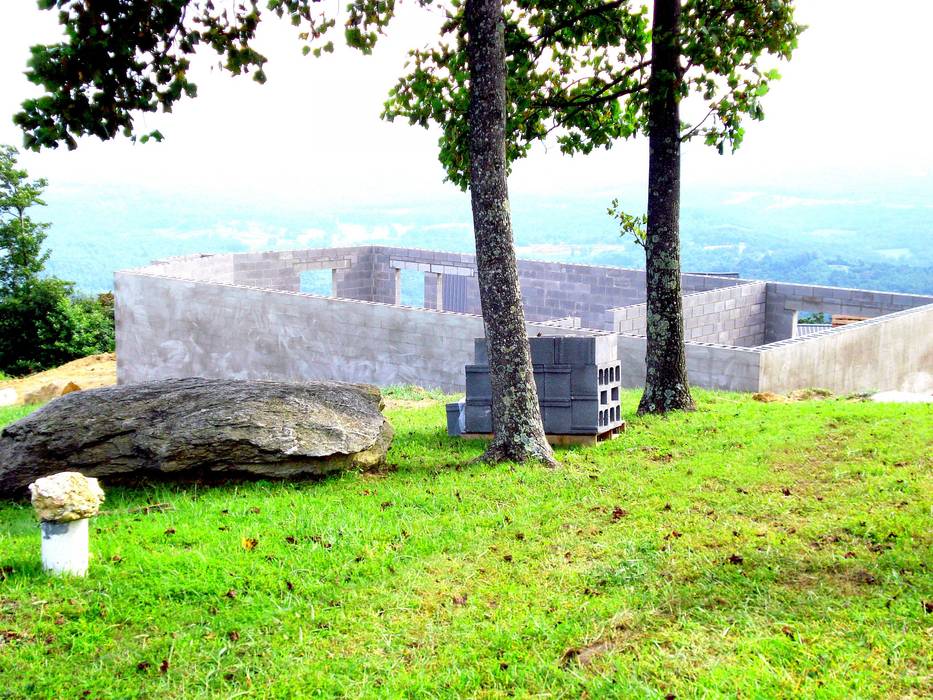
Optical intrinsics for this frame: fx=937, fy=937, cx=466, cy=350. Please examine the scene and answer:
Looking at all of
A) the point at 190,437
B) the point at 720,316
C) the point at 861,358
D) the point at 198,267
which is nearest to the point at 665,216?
the point at 190,437

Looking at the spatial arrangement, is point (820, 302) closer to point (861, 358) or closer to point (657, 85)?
point (861, 358)

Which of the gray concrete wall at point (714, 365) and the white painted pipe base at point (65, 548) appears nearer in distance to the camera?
the white painted pipe base at point (65, 548)

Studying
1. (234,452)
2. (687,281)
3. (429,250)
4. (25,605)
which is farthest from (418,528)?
(429,250)

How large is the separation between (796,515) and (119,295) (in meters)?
22.1

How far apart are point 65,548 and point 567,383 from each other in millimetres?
5732

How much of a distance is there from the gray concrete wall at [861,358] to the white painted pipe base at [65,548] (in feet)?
35.8

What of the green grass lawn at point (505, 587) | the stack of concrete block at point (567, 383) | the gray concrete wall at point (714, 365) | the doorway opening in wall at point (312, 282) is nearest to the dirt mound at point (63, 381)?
the doorway opening in wall at point (312, 282)

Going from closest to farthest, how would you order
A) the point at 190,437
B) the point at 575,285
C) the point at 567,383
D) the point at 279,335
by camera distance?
1. the point at 190,437
2. the point at 567,383
3. the point at 279,335
4. the point at 575,285

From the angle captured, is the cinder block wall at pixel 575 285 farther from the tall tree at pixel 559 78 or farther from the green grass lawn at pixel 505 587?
the green grass lawn at pixel 505 587

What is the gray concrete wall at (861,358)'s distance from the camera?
50.2ft

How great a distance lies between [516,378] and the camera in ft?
30.5

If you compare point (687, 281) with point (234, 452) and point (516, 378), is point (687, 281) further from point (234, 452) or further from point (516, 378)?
point (234, 452)

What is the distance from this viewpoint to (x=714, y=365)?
49.5 ft

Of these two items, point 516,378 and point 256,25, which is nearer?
point 516,378
